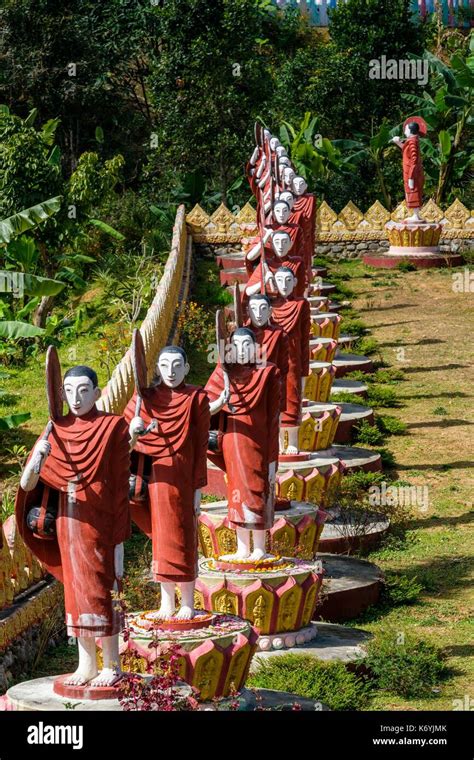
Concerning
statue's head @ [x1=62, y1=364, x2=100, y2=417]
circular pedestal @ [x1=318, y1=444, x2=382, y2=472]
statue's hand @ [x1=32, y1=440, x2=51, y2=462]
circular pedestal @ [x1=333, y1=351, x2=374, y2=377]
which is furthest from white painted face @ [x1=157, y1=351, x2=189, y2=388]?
circular pedestal @ [x1=333, y1=351, x2=374, y2=377]

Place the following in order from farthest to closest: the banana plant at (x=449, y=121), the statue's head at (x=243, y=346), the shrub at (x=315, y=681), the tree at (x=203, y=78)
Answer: the tree at (x=203, y=78)
the banana plant at (x=449, y=121)
the statue's head at (x=243, y=346)
the shrub at (x=315, y=681)

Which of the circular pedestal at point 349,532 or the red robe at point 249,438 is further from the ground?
the red robe at point 249,438

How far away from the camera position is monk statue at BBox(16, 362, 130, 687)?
854cm

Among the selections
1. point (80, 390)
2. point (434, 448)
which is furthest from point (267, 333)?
point (434, 448)

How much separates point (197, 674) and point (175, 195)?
892 inches

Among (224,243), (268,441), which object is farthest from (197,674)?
(224,243)

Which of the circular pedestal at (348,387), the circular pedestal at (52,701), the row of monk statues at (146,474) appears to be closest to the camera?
the circular pedestal at (52,701)

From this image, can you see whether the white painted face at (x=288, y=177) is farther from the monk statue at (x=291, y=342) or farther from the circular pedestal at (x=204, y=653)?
the circular pedestal at (x=204, y=653)

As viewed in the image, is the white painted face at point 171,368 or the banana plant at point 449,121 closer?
the white painted face at point 171,368

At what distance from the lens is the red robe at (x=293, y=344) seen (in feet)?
46.1

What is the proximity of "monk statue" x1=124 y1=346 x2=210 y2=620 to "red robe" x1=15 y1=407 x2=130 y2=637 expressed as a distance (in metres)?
0.76

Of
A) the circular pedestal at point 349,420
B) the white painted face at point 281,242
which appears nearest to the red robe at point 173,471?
the white painted face at point 281,242

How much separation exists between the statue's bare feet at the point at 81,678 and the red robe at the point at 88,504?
20 centimetres

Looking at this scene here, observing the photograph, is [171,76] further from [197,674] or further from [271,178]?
[197,674]
